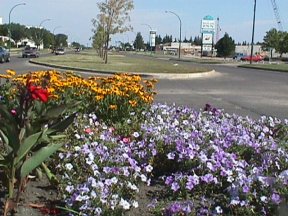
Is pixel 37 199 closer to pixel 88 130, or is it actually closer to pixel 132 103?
pixel 88 130

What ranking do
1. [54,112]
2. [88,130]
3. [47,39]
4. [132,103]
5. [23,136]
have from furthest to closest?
[47,39] < [132,103] < [88,130] < [54,112] < [23,136]

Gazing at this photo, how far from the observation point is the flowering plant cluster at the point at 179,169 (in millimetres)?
3721

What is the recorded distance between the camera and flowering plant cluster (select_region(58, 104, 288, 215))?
3.72 m

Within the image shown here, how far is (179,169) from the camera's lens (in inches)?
185

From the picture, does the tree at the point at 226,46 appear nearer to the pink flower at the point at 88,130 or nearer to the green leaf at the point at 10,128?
the pink flower at the point at 88,130

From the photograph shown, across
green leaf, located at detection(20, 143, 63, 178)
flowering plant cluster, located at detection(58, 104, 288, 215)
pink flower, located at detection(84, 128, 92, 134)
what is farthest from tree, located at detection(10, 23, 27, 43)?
green leaf, located at detection(20, 143, 63, 178)

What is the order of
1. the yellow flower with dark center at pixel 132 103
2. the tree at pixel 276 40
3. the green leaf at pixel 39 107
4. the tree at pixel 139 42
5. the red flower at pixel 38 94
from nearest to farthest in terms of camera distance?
1. the red flower at pixel 38 94
2. the green leaf at pixel 39 107
3. the yellow flower with dark center at pixel 132 103
4. the tree at pixel 276 40
5. the tree at pixel 139 42

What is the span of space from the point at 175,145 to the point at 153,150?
0.78 feet

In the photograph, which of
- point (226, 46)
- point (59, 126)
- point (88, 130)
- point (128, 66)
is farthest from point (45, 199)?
point (226, 46)

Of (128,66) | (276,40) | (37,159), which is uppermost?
(37,159)

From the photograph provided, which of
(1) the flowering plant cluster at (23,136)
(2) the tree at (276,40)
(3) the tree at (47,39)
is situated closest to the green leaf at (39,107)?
(1) the flowering plant cluster at (23,136)

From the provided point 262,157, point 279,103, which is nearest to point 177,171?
point 262,157

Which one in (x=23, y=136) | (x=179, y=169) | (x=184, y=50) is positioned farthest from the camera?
(x=184, y=50)

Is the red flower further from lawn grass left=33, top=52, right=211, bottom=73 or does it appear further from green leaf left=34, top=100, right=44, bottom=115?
lawn grass left=33, top=52, right=211, bottom=73
